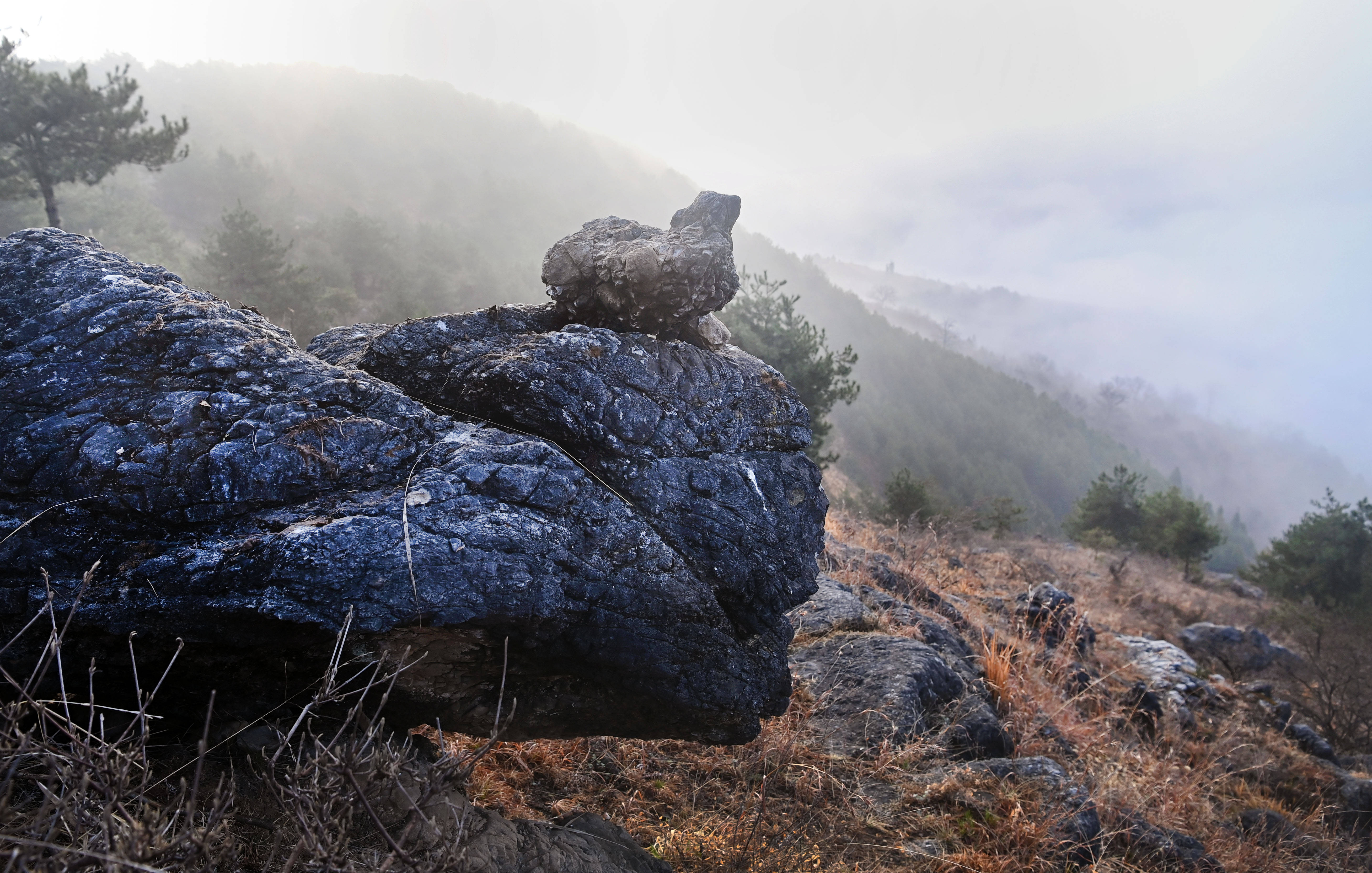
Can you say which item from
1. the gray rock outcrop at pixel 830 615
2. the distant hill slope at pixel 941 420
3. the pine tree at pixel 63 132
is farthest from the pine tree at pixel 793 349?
the distant hill slope at pixel 941 420

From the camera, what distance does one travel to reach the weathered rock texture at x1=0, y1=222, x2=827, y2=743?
1.90m

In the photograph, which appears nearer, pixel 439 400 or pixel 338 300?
pixel 439 400

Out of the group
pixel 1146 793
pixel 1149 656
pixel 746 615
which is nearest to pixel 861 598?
pixel 1146 793

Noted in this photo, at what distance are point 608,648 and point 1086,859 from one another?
9.75 ft

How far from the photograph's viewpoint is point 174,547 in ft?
6.30

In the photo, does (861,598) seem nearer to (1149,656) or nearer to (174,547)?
(174,547)

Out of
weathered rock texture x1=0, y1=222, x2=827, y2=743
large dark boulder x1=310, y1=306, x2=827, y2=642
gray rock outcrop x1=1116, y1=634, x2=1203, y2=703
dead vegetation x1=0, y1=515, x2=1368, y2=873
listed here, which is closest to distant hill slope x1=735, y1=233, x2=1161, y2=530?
gray rock outcrop x1=1116, y1=634, x2=1203, y2=703

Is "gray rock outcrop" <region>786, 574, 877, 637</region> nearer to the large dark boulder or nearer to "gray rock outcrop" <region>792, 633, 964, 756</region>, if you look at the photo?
"gray rock outcrop" <region>792, 633, 964, 756</region>

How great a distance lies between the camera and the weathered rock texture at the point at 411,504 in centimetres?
190

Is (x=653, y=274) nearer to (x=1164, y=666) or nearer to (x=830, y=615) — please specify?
(x=830, y=615)

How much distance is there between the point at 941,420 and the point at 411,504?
63.8 meters

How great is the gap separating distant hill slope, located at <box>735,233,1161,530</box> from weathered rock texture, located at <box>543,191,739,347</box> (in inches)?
1766

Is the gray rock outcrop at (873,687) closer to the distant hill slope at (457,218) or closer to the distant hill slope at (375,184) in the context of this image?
the distant hill slope at (457,218)

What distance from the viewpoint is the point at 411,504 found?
2146mm
